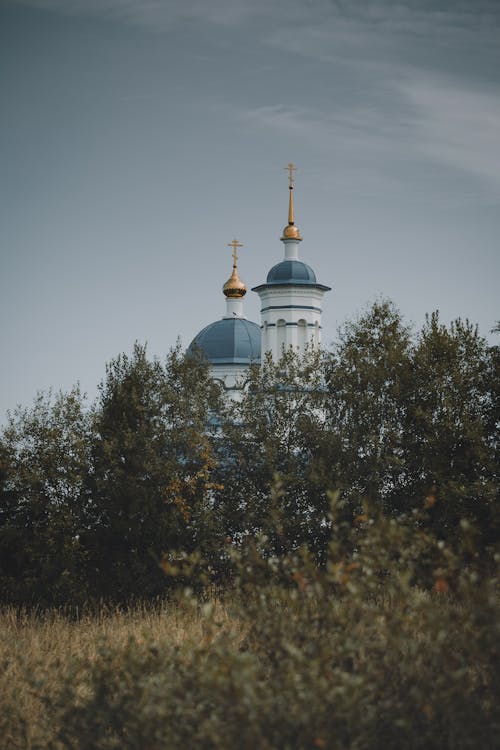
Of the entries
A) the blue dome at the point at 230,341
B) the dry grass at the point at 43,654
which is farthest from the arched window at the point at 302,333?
the dry grass at the point at 43,654

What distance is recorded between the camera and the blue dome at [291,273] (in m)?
45.0

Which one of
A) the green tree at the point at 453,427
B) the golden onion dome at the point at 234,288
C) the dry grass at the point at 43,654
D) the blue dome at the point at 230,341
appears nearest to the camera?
the dry grass at the point at 43,654

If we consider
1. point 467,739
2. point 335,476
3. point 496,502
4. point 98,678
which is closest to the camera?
point 467,739

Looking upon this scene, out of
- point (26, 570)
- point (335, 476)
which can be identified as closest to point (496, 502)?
point (335, 476)

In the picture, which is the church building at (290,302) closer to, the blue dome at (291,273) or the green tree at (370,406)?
the blue dome at (291,273)

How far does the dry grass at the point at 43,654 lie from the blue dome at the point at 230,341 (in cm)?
3488

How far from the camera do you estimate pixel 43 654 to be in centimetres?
1324

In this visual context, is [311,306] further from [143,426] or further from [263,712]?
[263,712]

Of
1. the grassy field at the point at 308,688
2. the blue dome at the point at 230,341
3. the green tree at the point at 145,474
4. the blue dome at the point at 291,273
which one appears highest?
the blue dome at the point at 291,273

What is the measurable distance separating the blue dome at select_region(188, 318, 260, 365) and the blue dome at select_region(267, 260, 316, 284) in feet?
28.0

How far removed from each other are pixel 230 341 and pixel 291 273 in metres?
10.5

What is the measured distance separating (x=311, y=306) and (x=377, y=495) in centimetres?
2224

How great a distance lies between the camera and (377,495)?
76.9 ft

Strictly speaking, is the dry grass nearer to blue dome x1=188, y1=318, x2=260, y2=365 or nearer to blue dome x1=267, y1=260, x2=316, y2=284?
blue dome x1=267, y1=260, x2=316, y2=284
